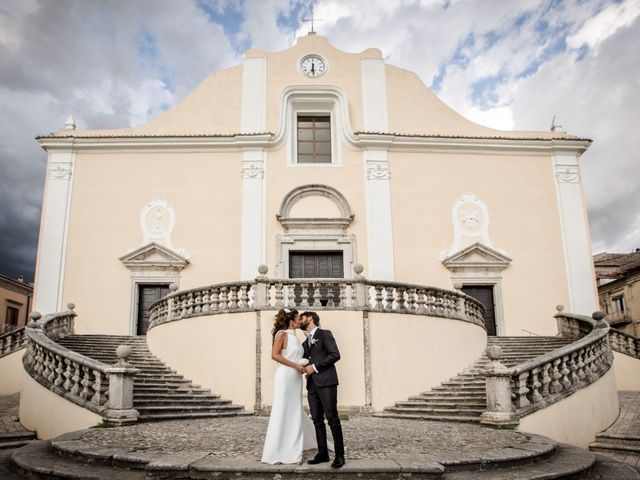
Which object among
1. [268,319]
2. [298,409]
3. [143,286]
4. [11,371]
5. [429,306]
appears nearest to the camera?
[298,409]

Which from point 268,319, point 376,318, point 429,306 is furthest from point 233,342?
point 429,306

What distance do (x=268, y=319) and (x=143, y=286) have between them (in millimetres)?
7237

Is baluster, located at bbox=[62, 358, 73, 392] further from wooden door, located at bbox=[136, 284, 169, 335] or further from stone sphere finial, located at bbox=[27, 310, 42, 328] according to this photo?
wooden door, located at bbox=[136, 284, 169, 335]

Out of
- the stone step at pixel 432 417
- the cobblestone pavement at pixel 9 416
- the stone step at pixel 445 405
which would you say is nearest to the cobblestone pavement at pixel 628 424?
the stone step at pixel 445 405

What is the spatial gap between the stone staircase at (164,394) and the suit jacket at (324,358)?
4.72 m

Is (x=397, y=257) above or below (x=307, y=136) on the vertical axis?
below

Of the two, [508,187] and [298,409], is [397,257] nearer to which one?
[508,187]

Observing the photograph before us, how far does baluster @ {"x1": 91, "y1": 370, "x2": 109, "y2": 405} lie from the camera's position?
8848mm

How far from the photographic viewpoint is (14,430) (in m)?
9.73

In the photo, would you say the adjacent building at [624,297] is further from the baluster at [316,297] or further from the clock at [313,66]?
the baluster at [316,297]

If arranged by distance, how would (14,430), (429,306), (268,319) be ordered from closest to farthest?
(14,430) → (268,319) → (429,306)

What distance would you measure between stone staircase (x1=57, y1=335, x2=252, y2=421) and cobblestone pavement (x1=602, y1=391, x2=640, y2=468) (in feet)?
19.7

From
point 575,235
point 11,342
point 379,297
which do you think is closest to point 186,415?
point 379,297

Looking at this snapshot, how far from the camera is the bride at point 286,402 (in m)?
5.31
